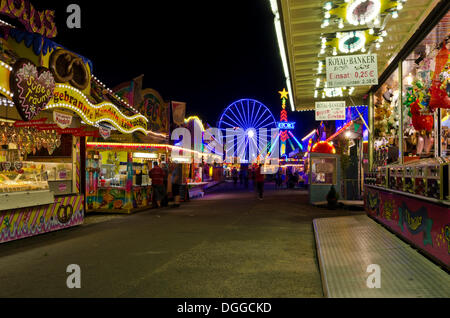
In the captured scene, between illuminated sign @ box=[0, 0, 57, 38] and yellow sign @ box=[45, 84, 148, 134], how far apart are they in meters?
1.27

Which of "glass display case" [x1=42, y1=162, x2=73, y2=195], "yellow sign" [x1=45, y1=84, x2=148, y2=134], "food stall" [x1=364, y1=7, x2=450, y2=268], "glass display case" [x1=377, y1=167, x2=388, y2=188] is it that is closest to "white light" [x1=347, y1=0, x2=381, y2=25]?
"food stall" [x1=364, y1=7, x2=450, y2=268]

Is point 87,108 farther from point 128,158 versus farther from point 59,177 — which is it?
point 128,158

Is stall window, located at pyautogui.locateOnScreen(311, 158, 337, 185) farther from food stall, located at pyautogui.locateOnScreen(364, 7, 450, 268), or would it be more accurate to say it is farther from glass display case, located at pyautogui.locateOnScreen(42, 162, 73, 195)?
glass display case, located at pyautogui.locateOnScreen(42, 162, 73, 195)

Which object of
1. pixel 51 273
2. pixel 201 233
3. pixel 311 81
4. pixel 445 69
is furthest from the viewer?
pixel 311 81

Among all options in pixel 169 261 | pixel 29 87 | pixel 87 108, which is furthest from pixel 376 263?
pixel 87 108

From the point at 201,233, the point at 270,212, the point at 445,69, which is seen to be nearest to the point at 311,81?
the point at 270,212

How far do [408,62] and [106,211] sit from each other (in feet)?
31.9

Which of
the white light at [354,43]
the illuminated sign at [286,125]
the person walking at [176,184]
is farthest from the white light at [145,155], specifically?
the illuminated sign at [286,125]

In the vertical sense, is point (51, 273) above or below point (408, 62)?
below

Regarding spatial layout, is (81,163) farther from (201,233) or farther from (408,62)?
(408,62)

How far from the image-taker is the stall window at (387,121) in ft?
29.1

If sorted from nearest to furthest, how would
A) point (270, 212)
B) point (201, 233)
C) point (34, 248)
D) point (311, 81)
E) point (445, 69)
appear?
1. point (445, 69)
2. point (34, 248)
3. point (201, 233)
4. point (311, 81)
5. point (270, 212)

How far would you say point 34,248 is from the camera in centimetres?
663

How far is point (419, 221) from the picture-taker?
196 inches
